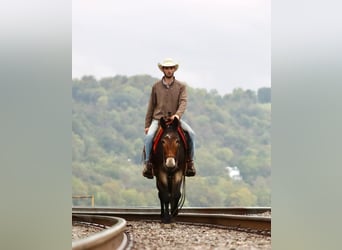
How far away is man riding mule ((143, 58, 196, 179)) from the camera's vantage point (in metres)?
5.22

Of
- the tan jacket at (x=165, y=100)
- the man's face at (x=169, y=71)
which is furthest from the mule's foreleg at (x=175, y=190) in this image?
the man's face at (x=169, y=71)

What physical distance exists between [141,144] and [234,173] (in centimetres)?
239

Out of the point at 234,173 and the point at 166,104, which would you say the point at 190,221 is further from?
the point at 234,173

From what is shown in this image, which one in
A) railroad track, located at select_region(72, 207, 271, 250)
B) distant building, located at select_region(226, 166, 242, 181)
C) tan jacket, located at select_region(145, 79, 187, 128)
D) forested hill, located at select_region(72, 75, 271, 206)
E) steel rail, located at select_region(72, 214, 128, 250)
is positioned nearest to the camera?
steel rail, located at select_region(72, 214, 128, 250)

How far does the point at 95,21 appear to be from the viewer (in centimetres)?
1603

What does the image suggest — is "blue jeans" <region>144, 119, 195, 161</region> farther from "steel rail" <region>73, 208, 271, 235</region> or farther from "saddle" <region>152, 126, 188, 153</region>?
"steel rail" <region>73, 208, 271, 235</region>

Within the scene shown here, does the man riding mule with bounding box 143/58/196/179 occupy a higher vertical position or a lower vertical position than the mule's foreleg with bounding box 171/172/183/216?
higher

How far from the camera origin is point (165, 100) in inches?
211

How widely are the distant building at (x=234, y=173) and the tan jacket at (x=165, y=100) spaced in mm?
11040

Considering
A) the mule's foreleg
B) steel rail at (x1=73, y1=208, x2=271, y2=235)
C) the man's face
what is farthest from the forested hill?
the man's face

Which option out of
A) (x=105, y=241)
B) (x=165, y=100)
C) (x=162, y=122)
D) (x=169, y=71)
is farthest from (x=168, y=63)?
(x=105, y=241)
